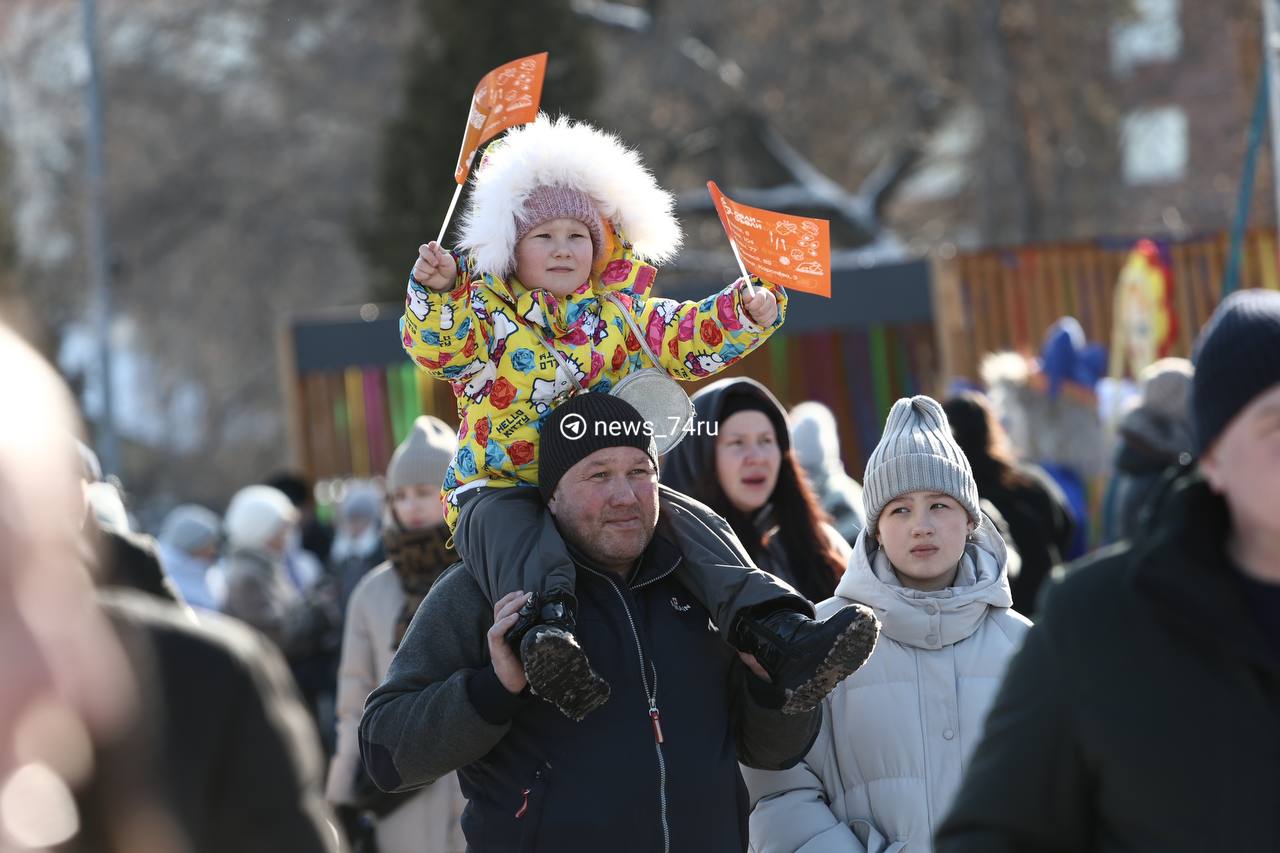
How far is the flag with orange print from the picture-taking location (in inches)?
187

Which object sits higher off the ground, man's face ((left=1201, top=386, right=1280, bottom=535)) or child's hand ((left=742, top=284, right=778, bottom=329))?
child's hand ((left=742, top=284, right=778, bottom=329))

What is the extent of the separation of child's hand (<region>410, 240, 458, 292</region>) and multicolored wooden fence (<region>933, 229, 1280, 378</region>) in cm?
1012

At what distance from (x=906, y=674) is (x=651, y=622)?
0.58m

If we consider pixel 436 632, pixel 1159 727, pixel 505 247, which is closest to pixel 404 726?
pixel 436 632

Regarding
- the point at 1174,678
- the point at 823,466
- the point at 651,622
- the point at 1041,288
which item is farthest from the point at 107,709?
the point at 1041,288

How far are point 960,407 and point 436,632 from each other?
9.56 ft

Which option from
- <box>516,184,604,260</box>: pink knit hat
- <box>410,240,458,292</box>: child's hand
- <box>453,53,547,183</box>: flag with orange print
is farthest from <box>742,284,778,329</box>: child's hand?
<box>453,53,547,183</box>: flag with orange print

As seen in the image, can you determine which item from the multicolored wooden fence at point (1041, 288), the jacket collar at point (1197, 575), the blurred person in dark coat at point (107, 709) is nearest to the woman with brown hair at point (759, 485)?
the jacket collar at point (1197, 575)

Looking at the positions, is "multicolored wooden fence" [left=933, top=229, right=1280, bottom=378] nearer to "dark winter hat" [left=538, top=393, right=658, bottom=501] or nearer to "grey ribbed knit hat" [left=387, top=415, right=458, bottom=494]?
"grey ribbed knit hat" [left=387, top=415, right=458, bottom=494]

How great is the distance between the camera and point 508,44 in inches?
845

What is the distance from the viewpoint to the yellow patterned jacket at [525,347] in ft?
13.9

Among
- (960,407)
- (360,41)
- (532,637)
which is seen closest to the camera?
(532,637)

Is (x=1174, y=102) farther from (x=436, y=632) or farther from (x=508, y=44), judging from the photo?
(x=436, y=632)

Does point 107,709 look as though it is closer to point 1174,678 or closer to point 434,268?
point 1174,678
